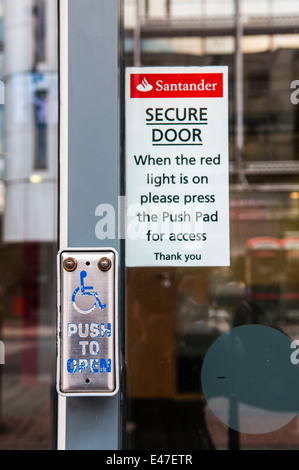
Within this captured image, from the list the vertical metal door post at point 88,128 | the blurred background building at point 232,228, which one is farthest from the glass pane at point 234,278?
the vertical metal door post at point 88,128

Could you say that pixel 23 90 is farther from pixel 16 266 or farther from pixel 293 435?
pixel 293 435

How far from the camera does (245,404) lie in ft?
6.46

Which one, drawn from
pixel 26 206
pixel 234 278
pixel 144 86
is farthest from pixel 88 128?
pixel 26 206

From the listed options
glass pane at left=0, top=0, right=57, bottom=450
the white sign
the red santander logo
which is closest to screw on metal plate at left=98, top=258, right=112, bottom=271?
the white sign

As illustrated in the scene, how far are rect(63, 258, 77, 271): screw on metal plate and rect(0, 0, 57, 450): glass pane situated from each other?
16.7 ft

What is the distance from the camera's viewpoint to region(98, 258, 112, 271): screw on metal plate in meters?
1.71

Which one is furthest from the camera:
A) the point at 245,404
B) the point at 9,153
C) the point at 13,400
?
the point at 9,153

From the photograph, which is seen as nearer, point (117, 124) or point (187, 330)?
point (117, 124)

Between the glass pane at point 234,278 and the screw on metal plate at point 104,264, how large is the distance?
20 centimetres

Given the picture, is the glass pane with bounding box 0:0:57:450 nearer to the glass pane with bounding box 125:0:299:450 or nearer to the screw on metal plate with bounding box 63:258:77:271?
the glass pane with bounding box 125:0:299:450

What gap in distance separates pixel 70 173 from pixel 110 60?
0.43 meters

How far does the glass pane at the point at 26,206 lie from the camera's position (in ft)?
23.4

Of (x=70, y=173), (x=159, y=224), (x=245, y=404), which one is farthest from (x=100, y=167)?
(x=245, y=404)

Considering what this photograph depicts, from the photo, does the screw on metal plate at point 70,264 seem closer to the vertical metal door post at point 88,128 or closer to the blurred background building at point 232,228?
the vertical metal door post at point 88,128
